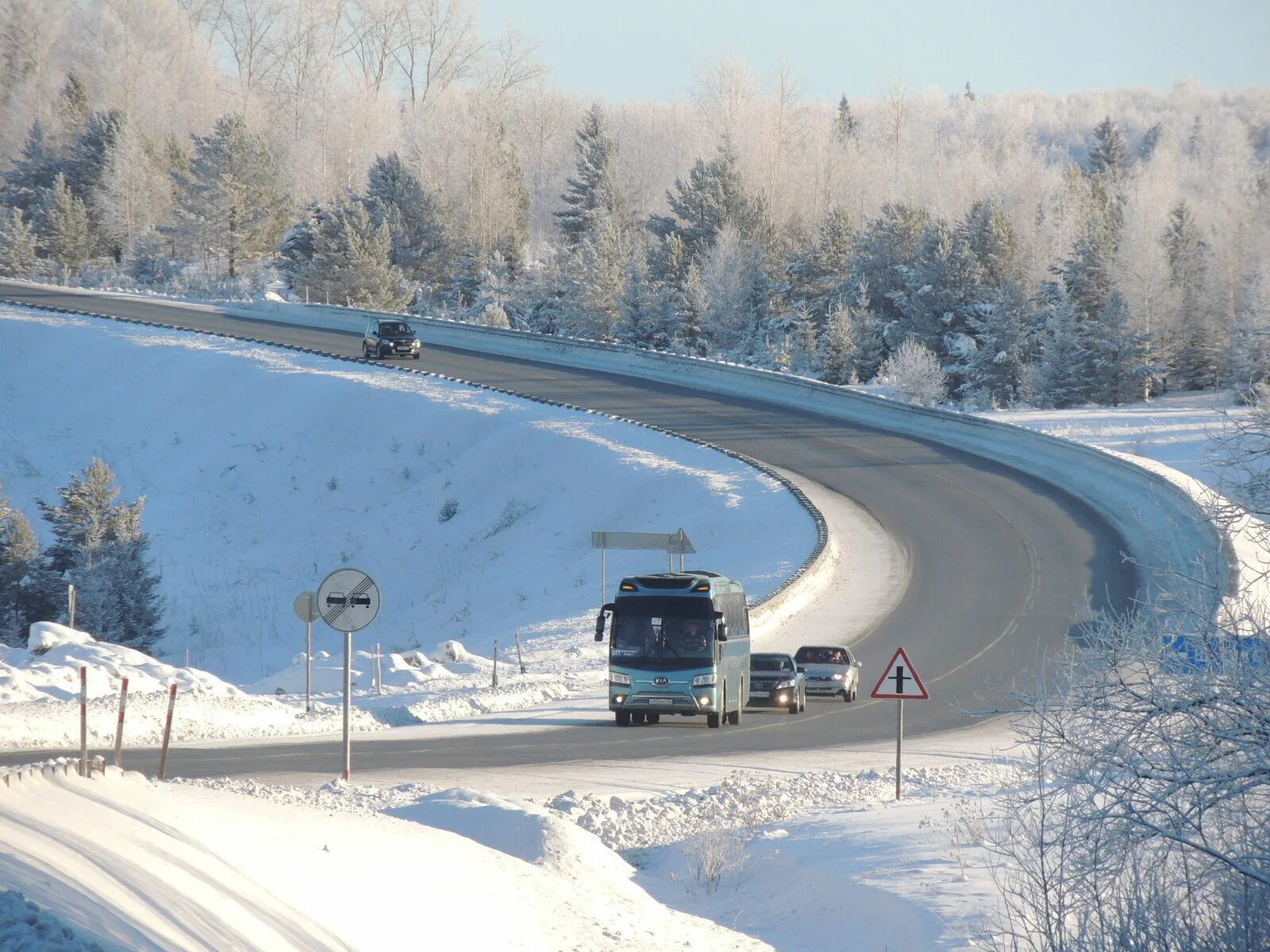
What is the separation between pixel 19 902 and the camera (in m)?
7.05

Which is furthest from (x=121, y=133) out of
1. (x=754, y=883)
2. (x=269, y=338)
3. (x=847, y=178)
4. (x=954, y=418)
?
(x=754, y=883)

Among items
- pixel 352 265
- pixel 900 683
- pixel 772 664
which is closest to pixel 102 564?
pixel 772 664

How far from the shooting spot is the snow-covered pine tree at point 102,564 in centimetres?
3909

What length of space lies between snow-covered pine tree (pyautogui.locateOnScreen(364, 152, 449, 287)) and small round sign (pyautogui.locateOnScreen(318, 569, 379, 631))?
80933mm

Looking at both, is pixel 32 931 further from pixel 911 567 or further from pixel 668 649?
pixel 911 567

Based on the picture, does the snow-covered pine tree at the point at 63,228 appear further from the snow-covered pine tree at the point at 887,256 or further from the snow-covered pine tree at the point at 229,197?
the snow-covered pine tree at the point at 887,256

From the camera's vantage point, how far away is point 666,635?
24781 millimetres

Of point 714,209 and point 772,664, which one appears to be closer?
point 772,664

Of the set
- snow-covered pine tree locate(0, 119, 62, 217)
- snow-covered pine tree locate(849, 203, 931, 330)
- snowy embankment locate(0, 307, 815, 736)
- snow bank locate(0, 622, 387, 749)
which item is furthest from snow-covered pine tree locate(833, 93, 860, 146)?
snow bank locate(0, 622, 387, 749)

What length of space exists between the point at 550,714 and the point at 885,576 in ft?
50.5

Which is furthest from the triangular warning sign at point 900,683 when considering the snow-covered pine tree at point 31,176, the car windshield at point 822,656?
the snow-covered pine tree at point 31,176

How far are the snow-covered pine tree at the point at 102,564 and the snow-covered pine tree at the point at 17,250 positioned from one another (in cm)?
5944

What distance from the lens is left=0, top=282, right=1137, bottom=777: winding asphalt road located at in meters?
21.9

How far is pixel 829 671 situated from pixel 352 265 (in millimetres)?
62034
